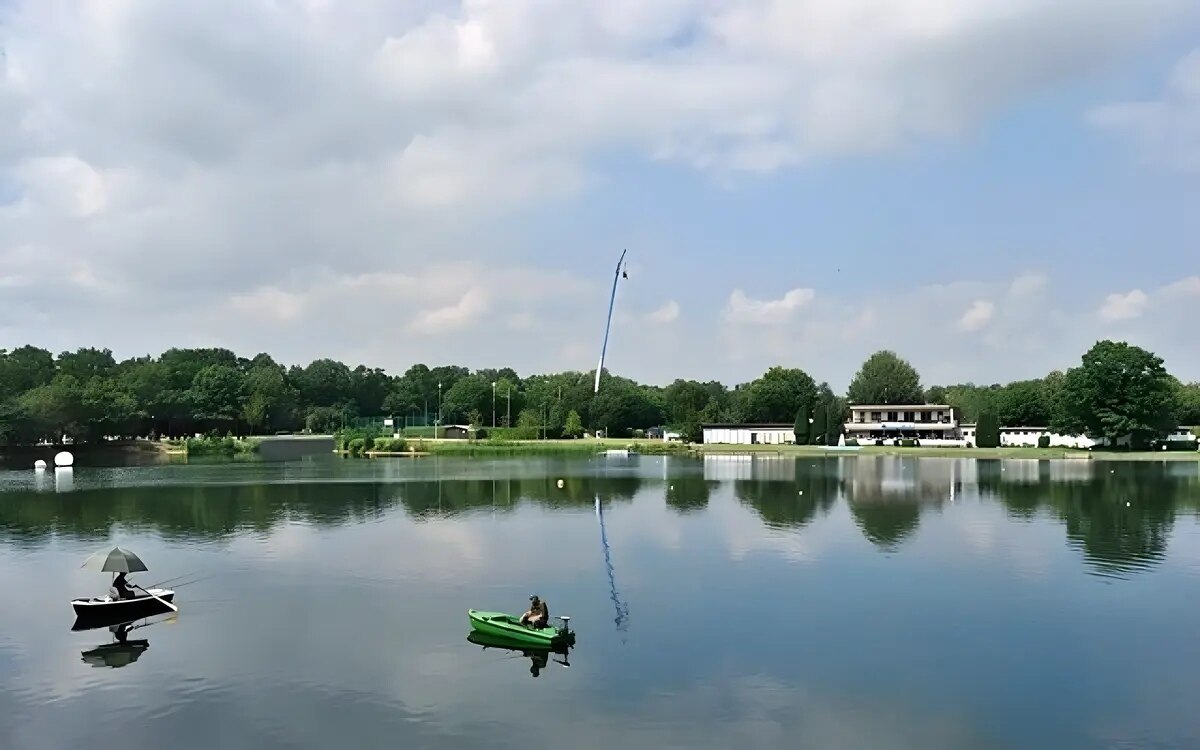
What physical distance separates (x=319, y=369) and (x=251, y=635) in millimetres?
153937

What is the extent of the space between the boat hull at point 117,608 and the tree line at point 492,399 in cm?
8138

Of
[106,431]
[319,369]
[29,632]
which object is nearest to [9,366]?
[106,431]

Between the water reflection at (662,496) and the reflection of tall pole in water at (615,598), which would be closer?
the reflection of tall pole in water at (615,598)

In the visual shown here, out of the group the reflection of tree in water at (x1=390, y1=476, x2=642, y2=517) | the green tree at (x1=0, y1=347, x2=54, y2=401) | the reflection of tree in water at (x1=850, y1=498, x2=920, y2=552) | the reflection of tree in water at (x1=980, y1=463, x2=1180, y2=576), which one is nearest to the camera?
the reflection of tree in water at (x1=980, y1=463, x2=1180, y2=576)

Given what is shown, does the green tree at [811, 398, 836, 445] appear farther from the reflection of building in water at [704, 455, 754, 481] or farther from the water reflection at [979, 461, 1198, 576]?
the water reflection at [979, 461, 1198, 576]

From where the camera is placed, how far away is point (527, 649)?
1958cm

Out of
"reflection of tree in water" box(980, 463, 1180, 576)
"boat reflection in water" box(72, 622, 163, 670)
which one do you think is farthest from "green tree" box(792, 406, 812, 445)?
"boat reflection in water" box(72, 622, 163, 670)

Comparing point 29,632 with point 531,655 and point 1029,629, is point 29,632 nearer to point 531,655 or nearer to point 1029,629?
point 531,655

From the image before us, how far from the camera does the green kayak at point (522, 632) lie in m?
19.5

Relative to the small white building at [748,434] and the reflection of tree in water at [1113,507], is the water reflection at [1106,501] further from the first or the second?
the small white building at [748,434]

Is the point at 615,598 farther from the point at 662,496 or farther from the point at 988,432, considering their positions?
the point at 988,432

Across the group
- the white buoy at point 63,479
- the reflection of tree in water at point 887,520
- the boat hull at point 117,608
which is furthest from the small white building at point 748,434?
the boat hull at point 117,608

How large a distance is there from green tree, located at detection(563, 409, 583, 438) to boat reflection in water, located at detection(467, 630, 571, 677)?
106681 mm

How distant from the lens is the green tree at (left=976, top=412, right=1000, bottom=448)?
348 ft
